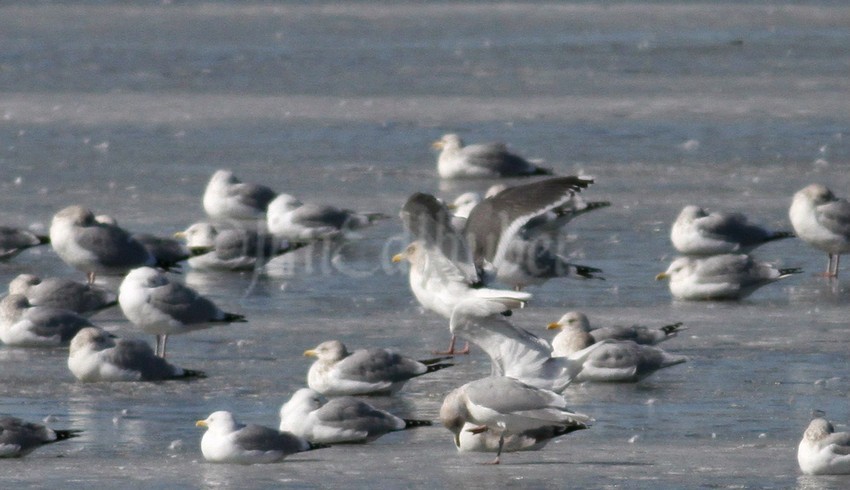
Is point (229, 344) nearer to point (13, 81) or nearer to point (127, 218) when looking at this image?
point (127, 218)

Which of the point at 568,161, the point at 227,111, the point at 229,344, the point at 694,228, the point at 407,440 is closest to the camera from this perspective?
the point at 407,440

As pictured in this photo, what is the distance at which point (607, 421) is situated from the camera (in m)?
8.89

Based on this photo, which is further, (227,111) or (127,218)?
(227,111)

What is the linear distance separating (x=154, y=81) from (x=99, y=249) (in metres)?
11.9

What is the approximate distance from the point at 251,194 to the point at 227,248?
2.03m

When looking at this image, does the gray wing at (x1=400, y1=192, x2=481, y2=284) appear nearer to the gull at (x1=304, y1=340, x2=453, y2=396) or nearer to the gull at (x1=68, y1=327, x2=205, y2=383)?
the gull at (x1=304, y1=340, x2=453, y2=396)

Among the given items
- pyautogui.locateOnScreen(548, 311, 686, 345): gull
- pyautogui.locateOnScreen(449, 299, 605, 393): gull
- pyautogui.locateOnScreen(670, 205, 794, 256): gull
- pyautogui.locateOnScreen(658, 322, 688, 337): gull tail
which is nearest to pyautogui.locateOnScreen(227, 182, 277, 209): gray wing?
pyautogui.locateOnScreen(670, 205, 794, 256): gull

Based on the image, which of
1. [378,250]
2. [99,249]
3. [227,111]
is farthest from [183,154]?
[99,249]

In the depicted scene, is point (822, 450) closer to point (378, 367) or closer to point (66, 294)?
point (378, 367)

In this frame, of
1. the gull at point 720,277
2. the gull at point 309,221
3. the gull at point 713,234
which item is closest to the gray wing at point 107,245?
the gull at point 309,221

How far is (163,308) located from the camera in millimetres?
10523

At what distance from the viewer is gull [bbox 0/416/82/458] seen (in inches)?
315

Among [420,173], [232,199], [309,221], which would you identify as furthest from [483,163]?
[309,221]

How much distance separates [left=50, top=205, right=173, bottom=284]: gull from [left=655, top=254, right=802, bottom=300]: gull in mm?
3810
